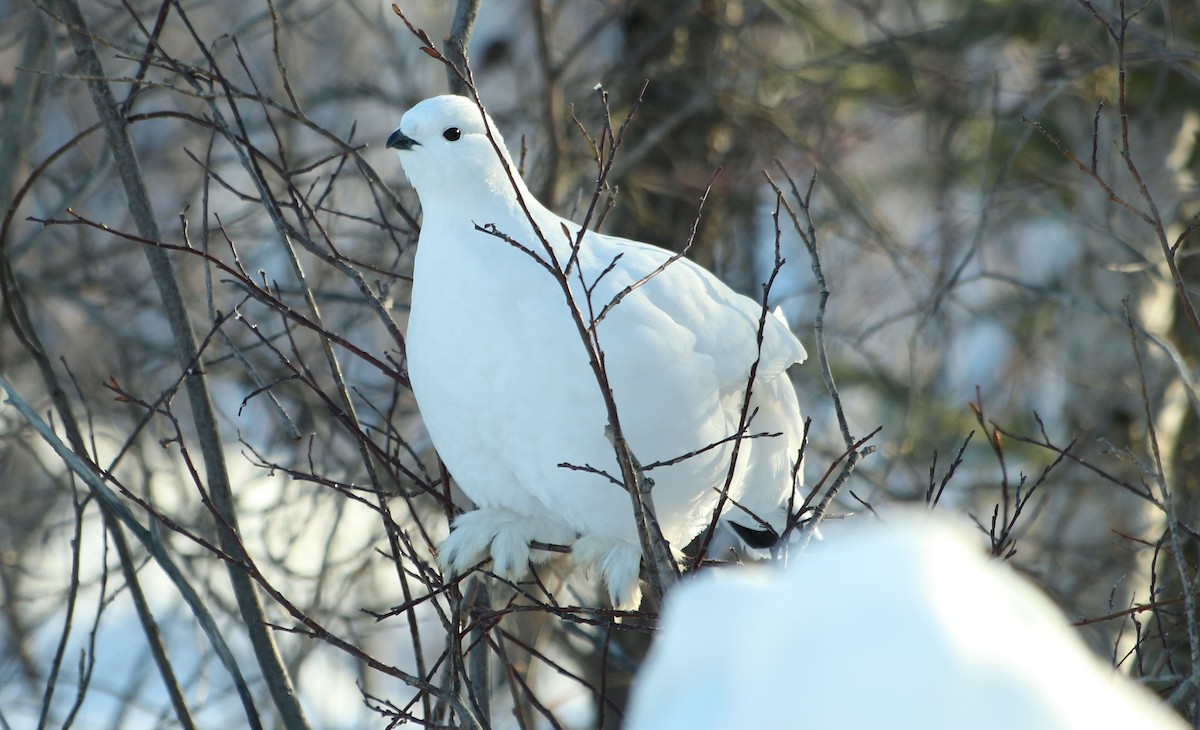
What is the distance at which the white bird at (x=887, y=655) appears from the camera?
0.91 meters

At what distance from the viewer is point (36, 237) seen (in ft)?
11.1

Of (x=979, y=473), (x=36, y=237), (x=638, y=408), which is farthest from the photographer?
(x=979, y=473)

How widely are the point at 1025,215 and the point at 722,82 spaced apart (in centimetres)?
228

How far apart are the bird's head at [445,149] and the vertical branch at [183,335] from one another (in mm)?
567

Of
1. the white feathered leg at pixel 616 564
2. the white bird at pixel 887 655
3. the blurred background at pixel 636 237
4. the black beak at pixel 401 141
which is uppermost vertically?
the blurred background at pixel 636 237

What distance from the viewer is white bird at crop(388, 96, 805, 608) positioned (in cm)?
223

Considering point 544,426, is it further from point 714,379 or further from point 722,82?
point 722,82

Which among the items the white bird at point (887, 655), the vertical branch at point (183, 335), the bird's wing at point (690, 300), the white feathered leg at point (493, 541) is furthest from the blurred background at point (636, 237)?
the white bird at point (887, 655)

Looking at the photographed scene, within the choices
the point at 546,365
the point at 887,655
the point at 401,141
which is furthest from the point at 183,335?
the point at 887,655

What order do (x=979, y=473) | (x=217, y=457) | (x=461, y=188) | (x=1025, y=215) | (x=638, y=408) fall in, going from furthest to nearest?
(x=979, y=473)
(x=1025, y=215)
(x=217, y=457)
(x=461, y=188)
(x=638, y=408)

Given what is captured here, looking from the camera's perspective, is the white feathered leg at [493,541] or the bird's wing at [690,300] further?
the white feathered leg at [493,541]

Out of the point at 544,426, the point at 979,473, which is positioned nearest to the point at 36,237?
the point at 544,426

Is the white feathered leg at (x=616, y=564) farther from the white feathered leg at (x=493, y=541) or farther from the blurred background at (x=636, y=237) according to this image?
A: the blurred background at (x=636, y=237)

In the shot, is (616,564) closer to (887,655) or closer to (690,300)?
(690,300)
